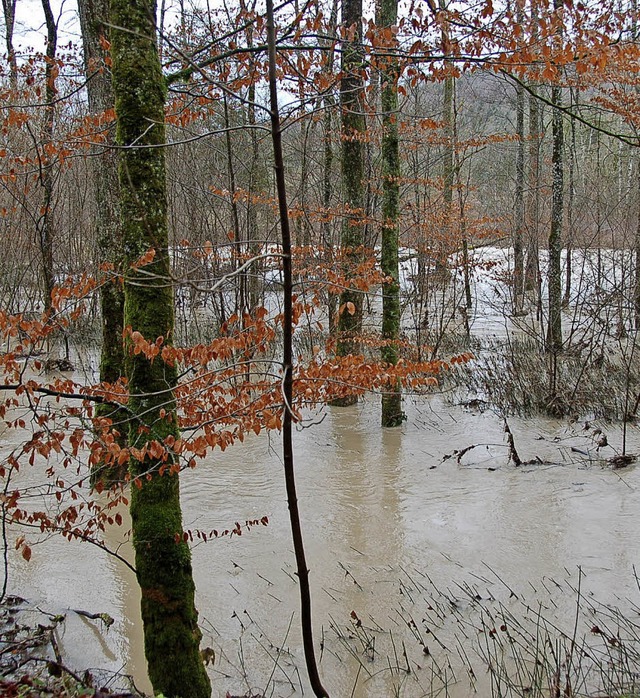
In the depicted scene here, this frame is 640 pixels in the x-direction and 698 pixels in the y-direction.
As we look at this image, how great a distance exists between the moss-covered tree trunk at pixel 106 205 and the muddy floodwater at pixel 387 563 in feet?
3.67

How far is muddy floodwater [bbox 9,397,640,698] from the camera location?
142 inches

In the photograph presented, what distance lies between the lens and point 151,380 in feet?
9.58

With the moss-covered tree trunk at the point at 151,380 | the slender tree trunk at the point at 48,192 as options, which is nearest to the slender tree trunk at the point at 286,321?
the moss-covered tree trunk at the point at 151,380

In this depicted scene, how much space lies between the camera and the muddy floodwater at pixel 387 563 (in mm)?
3602

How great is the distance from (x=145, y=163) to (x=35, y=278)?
11.1 m

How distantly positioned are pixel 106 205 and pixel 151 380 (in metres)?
2.80

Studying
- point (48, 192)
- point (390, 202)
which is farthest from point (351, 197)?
point (48, 192)

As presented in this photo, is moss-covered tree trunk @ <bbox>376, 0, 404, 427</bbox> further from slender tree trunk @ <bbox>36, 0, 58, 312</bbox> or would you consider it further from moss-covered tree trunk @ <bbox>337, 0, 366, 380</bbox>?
slender tree trunk @ <bbox>36, 0, 58, 312</bbox>

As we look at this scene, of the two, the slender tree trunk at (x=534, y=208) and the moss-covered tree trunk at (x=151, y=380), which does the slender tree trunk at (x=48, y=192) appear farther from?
the slender tree trunk at (x=534, y=208)

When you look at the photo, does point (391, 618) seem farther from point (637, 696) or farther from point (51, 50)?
point (51, 50)

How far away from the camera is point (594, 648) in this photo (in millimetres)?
3553

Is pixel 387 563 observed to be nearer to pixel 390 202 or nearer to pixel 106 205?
pixel 106 205

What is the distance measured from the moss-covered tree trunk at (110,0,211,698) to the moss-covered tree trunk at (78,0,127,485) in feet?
6.38

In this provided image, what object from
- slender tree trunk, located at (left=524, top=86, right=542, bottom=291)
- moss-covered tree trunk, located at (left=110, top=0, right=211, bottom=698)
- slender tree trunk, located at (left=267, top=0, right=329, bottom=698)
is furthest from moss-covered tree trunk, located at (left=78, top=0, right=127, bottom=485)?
slender tree trunk, located at (left=524, top=86, right=542, bottom=291)
